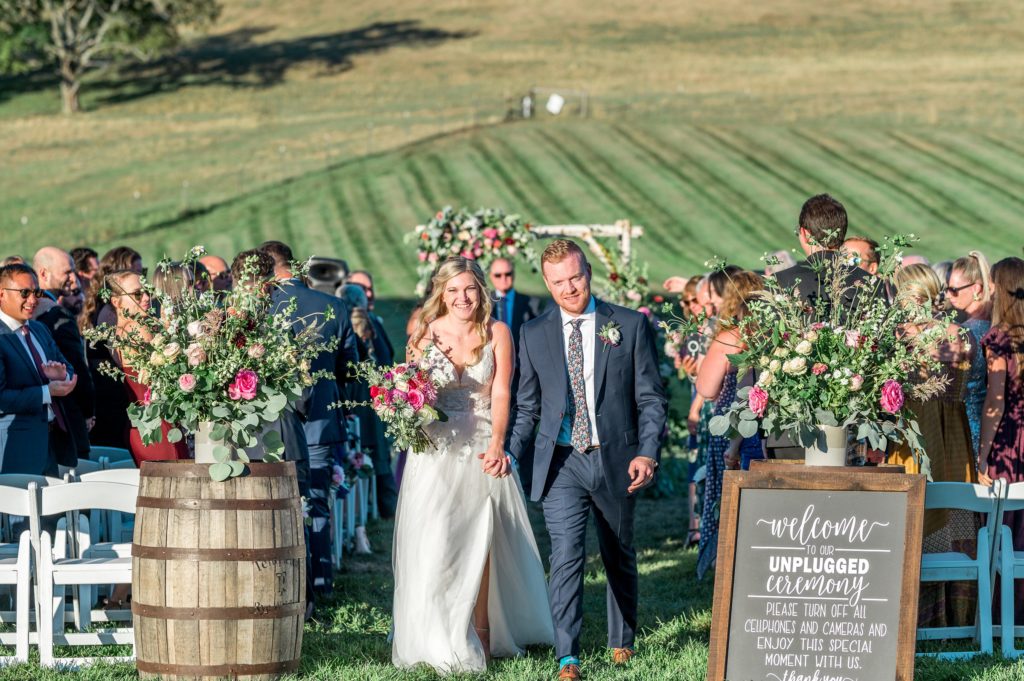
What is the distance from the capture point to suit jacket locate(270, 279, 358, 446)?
8.29 metres

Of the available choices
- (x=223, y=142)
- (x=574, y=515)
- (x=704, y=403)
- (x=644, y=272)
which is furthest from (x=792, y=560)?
(x=223, y=142)

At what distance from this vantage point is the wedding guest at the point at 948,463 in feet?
24.2

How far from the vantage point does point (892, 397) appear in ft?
18.7

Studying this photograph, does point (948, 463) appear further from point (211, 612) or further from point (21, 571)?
point (21, 571)

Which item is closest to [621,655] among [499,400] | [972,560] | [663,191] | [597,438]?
[597,438]

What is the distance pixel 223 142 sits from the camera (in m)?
47.9

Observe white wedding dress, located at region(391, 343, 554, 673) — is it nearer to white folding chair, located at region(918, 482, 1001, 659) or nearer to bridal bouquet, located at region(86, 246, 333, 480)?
bridal bouquet, located at region(86, 246, 333, 480)

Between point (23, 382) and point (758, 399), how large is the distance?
14.1 feet

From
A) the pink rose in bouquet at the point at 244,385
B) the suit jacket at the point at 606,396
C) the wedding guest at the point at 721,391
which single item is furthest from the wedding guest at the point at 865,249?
the pink rose in bouquet at the point at 244,385

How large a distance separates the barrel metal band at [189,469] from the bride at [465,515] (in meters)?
0.97

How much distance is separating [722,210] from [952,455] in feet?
102

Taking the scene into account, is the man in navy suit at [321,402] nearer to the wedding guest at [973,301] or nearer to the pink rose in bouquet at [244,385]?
the pink rose in bouquet at [244,385]

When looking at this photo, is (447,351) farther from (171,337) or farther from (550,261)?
(171,337)

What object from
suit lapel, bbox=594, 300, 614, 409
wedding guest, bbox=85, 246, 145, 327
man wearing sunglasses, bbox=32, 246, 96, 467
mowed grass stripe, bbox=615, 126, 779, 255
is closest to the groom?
suit lapel, bbox=594, 300, 614, 409
